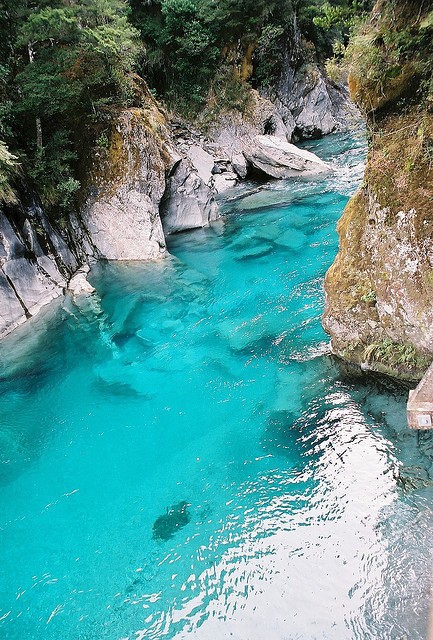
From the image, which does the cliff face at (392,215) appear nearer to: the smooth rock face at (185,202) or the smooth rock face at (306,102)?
the smooth rock face at (185,202)

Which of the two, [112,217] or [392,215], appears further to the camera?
[112,217]

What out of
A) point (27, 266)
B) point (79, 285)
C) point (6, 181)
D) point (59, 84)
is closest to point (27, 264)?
point (27, 266)

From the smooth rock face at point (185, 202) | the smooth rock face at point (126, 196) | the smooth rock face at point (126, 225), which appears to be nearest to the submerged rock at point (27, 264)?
the smooth rock face at point (126, 225)

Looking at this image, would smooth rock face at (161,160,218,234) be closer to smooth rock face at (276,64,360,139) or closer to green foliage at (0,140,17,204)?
green foliage at (0,140,17,204)

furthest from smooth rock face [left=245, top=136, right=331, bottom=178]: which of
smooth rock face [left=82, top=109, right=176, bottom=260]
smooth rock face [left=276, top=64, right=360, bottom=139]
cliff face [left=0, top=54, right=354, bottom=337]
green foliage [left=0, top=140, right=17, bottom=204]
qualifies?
green foliage [left=0, top=140, right=17, bottom=204]

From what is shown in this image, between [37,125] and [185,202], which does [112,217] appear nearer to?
[185,202]

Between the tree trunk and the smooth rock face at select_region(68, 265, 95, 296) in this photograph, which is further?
the tree trunk

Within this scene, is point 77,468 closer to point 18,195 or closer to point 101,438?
point 101,438
